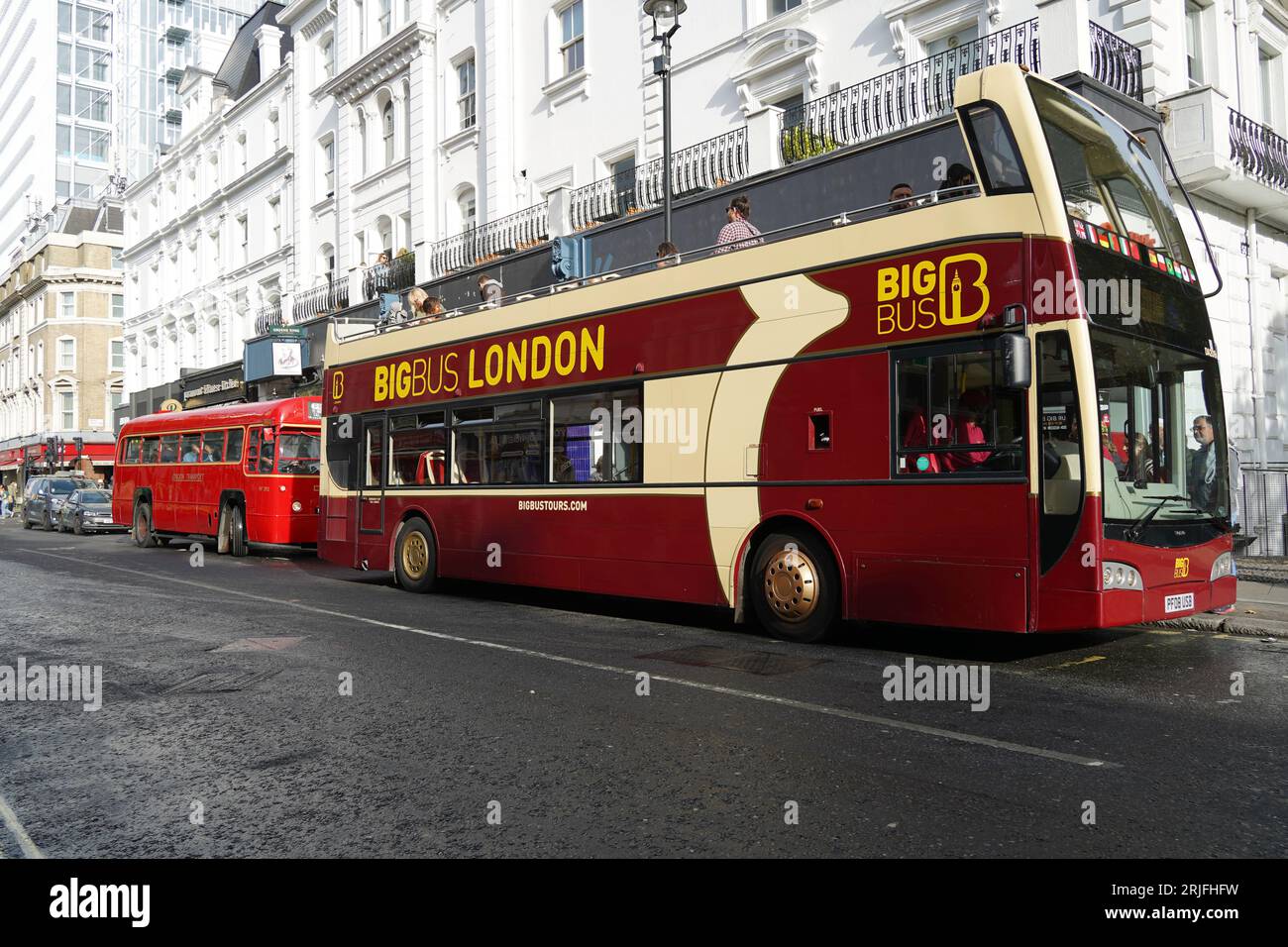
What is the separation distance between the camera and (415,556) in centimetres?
1331

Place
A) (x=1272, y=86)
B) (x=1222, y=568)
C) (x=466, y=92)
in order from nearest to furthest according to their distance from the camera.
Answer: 1. (x=1222, y=568)
2. (x=1272, y=86)
3. (x=466, y=92)

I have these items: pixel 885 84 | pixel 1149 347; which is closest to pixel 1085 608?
pixel 1149 347

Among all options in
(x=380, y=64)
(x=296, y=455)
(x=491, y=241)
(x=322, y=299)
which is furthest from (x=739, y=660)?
(x=322, y=299)

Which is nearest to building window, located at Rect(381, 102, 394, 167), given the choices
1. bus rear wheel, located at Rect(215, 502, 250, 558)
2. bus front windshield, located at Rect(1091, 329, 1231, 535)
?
bus rear wheel, located at Rect(215, 502, 250, 558)

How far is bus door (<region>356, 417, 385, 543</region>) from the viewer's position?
13.8m

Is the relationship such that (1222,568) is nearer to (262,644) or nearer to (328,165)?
(262,644)

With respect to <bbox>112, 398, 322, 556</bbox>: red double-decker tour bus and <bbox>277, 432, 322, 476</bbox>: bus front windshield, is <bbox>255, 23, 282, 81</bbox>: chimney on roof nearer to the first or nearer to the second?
<bbox>112, 398, 322, 556</bbox>: red double-decker tour bus

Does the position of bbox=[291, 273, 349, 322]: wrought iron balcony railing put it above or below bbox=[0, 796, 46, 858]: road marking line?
above

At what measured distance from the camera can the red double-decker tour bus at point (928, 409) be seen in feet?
22.9

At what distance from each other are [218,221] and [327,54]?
10.5 meters

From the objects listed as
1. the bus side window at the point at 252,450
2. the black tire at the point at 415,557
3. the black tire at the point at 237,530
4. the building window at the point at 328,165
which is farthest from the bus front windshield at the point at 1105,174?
the building window at the point at 328,165

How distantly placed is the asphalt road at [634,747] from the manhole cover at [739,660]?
49 millimetres

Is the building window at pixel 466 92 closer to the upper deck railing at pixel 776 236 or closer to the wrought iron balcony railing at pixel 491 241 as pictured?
the wrought iron balcony railing at pixel 491 241

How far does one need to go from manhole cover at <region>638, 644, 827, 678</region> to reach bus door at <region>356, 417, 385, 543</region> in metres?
6.80
